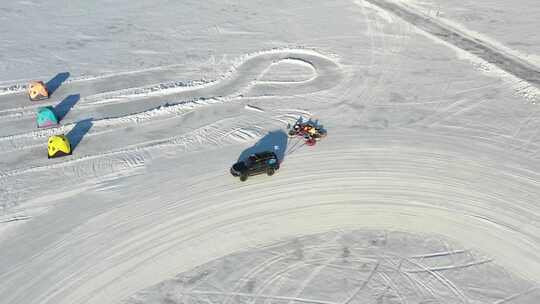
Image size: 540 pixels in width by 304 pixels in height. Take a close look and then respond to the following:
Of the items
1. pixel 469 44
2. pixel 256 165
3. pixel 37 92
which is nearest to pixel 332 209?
pixel 256 165

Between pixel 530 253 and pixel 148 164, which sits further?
pixel 148 164

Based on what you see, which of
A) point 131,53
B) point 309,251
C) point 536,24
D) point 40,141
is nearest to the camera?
point 309,251

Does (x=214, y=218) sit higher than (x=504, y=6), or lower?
lower

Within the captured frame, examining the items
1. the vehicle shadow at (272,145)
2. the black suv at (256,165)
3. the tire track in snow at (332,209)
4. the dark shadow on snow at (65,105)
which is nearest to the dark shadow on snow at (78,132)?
the dark shadow on snow at (65,105)

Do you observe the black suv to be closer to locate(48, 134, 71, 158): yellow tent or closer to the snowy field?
the snowy field

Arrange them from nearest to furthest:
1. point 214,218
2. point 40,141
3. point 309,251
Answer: point 309,251 < point 214,218 < point 40,141

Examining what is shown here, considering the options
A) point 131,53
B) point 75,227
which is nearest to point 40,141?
point 75,227

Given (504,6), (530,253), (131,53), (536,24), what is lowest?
(530,253)

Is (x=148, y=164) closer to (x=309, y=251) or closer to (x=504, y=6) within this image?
(x=309, y=251)
